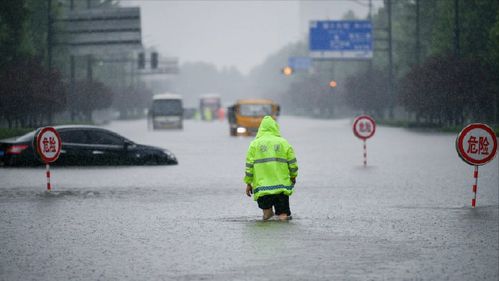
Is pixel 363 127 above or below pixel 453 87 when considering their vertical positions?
above

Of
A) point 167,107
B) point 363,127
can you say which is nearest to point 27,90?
point 167,107

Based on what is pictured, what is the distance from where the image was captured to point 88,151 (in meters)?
26.2

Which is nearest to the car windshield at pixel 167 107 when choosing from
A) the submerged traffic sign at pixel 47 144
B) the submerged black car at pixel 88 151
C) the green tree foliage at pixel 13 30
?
the green tree foliage at pixel 13 30

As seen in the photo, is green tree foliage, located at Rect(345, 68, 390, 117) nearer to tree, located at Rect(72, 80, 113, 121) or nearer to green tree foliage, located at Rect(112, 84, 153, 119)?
tree, located at Rect(72, 80, 113, 121)

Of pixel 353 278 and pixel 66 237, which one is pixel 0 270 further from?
pixel 353 278

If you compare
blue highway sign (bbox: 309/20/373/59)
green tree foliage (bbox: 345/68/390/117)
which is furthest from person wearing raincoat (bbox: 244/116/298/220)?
green tree foliage (bbox: 345/68/390/117)

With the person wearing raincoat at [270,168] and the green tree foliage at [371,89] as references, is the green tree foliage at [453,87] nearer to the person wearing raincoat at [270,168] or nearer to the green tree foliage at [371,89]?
the green tree foliage at [371,89]

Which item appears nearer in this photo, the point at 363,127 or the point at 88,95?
the point at 363,127

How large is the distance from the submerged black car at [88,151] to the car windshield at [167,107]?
47020 millimetres

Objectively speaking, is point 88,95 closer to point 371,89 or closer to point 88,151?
point 371,89

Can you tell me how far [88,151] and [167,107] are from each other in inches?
1919

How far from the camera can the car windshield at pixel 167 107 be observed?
7358cm

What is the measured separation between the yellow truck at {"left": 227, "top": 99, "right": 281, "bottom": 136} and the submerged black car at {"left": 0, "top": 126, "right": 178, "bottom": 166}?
1011 inches

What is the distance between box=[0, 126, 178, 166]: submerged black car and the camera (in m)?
25.4
